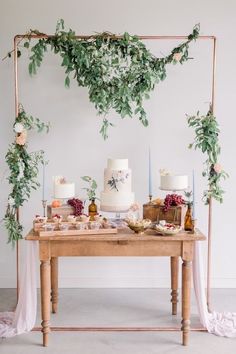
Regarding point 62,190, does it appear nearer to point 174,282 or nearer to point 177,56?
point 174,282

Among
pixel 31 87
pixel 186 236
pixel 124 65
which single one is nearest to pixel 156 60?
pixel 124 65

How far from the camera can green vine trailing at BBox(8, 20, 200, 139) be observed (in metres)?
3.21

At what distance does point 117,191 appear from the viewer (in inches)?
119

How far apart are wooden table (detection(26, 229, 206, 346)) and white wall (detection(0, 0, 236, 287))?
1095 mm

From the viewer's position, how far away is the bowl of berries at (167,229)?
2.84 m

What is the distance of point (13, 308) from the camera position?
346 centimetres

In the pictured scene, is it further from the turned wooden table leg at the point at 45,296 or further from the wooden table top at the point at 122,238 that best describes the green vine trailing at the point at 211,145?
the turned wooden table leg at the point at 45,296

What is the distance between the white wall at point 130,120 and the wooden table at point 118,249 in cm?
110

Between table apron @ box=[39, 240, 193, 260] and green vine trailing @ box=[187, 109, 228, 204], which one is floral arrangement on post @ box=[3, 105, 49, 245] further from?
green vine trailing @ box=[187, 109, 228, 204]

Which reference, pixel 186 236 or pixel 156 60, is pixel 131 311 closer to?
pixel 186 236

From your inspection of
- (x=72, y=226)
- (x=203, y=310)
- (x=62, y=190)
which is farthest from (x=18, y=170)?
(x=203, y=310)

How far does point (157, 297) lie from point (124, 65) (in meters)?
1.86

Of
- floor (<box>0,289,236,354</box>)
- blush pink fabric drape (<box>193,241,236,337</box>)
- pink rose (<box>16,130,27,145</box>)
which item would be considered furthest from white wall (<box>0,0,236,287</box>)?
blush pink fabric drape (<box>193,241,236,337</box>)

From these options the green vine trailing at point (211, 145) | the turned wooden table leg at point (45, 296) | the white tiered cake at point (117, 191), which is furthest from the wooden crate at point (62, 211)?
the green vine trailing at point (211, 145)
